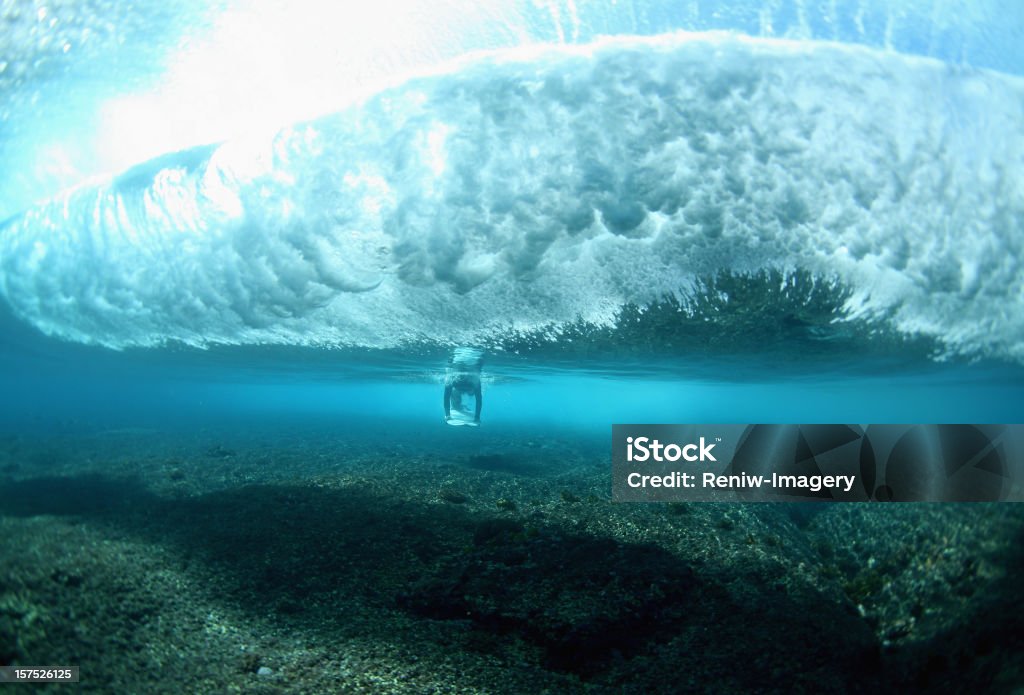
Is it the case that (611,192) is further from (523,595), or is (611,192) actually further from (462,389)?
(462,389)

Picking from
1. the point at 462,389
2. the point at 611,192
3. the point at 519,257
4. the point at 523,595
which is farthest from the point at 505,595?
the point at 462,389

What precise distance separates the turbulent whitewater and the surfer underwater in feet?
29.2

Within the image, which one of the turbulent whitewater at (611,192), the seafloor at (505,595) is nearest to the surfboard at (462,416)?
the turbulent whitewater at (611,192)

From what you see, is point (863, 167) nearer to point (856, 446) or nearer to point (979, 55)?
point (979, 55)

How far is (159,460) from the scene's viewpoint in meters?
14.9

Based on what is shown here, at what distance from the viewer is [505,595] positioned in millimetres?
5848

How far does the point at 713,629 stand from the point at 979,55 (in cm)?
864

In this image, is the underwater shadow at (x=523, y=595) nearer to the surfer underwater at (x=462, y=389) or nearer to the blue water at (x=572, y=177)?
the blue water at (x=572, y=177)

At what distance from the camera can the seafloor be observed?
4.14m

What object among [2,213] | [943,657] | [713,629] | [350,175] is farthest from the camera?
[2,213]

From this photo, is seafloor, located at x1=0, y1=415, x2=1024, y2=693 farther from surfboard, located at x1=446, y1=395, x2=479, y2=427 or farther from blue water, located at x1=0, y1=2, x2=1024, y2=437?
surfboard, located at x1=446, y1=395, x2=479, y2=427

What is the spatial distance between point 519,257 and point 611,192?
8.28 ft

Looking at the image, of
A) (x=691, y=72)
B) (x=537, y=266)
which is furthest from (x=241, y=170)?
(x=691, y=72)

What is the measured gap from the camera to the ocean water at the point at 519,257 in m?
4.71
